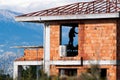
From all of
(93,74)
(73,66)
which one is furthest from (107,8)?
(93,74)

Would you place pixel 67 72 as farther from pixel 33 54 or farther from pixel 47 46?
pixel 33 54

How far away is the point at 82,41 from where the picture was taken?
42.1 meters

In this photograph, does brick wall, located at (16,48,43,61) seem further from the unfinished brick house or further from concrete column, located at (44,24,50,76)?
concrete column, located at (44,24,50,76)

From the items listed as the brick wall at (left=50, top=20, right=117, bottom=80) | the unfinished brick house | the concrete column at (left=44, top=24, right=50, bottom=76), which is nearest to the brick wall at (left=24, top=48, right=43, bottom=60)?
the unfinished brick house

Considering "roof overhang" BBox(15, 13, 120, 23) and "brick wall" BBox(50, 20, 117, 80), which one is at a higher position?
"roof overhang" BBox(15, 13, 120, 23)

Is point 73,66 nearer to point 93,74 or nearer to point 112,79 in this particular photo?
point 112,79

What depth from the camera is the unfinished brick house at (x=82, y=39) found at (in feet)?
134

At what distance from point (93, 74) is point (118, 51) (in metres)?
10.0

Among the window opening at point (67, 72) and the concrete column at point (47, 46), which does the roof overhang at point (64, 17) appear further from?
the window opening at point (67, 72)

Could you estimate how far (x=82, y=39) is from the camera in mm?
42062

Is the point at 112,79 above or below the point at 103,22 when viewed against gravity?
below

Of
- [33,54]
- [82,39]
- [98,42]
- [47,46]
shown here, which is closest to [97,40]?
[98,42]

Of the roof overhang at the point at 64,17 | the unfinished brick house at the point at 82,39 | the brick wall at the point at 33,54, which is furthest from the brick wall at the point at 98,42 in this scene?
the brick wall at the point at 33,54

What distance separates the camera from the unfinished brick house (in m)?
40.9
